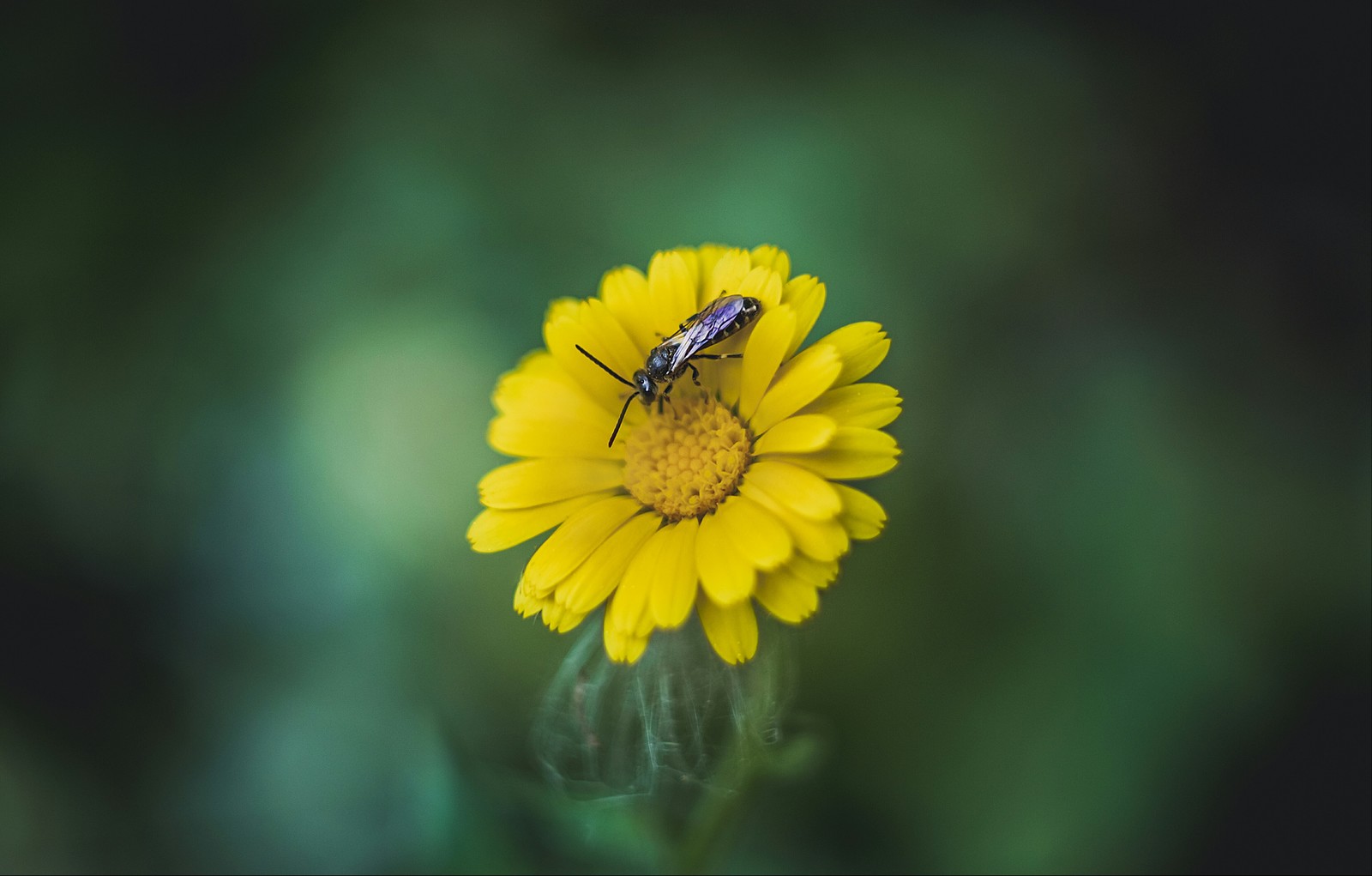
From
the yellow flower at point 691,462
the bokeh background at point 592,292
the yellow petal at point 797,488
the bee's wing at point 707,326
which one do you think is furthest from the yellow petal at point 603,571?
the bokeh background at point 592,292

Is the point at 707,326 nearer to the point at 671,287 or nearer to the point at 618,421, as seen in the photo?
the point at 671,287

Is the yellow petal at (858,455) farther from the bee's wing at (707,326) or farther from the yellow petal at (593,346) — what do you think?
the yellow petal at (593,346)

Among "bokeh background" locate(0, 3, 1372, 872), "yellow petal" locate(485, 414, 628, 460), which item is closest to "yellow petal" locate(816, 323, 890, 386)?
"yellow petal" locate(485, 414, 628, 460)

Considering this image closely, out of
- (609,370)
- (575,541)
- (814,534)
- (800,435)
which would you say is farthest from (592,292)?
(814,534)

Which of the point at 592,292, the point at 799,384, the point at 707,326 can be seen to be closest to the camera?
the point at 799,384

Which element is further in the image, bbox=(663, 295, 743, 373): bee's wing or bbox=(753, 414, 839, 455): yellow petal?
bbox=(663, 295, 743, 373): bee's wing

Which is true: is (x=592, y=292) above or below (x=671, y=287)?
above

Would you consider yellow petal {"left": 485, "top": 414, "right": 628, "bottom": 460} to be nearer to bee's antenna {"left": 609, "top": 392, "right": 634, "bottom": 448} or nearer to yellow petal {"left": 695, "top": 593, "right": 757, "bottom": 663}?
bee's antenna {"left": 609, "top": 392, "right": 634, "bottom": 448}
